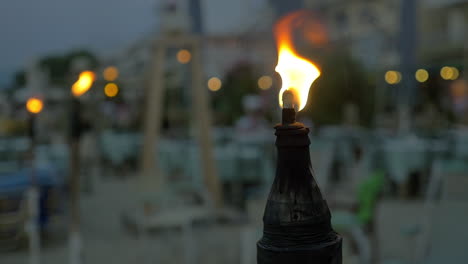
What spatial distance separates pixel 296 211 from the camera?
1078 millimetres

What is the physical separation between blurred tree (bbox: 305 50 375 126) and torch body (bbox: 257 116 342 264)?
16528 mm

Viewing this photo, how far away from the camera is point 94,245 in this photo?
7309 mm

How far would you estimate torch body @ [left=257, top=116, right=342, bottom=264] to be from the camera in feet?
3.52

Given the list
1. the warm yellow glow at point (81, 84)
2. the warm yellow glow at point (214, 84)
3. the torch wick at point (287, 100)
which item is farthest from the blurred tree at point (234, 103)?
the torch wick at point (287, 100)

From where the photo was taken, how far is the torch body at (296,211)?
107 cm

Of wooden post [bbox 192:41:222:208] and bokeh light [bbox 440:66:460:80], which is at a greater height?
bokeh light [bbox 440:66:460:80]

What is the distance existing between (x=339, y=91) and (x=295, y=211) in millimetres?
17610

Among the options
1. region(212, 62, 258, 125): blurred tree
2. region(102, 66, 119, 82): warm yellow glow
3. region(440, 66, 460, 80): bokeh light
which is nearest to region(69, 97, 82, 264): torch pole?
region(102, 66, 119, 82): warm yellow glow

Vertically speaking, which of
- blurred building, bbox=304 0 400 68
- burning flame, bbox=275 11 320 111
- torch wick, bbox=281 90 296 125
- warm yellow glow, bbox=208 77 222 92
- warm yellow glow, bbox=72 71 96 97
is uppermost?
blurred building, bbox=304 0 400 68

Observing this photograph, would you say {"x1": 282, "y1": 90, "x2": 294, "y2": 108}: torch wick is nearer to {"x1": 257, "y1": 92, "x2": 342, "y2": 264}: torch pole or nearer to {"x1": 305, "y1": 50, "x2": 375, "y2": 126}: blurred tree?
{"x1": 257, "y1": 92, "x2": 342, "y2": 264}: torch pole

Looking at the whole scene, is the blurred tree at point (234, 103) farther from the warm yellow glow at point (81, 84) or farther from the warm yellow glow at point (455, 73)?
the warm yellow glow at point (81, 84)

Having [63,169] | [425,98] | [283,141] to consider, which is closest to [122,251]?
[63,169]

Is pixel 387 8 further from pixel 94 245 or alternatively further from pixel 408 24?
pixel 94 245

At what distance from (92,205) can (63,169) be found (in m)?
1.53
